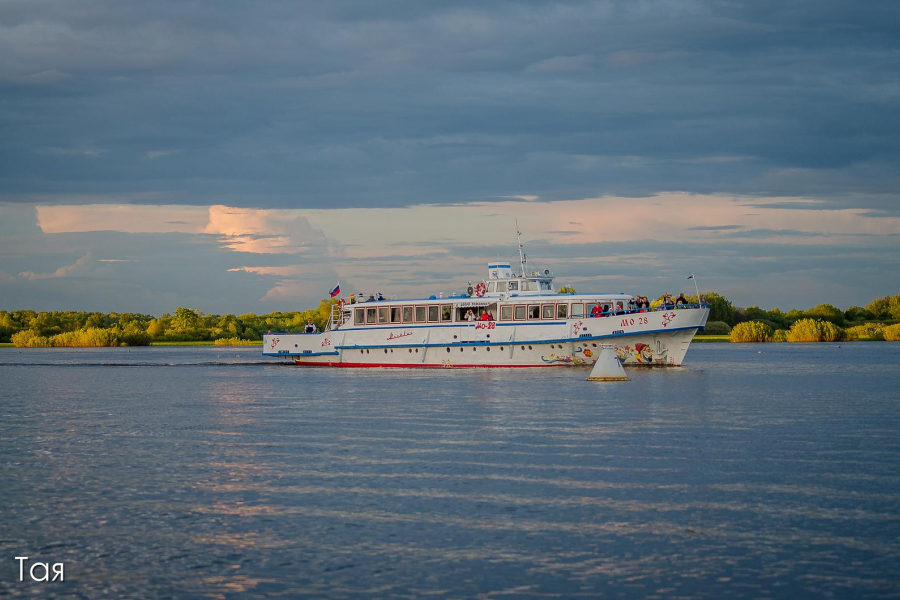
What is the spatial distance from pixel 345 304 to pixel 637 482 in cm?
5631

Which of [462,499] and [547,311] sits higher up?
[547,311]

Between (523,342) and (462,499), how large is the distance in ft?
151

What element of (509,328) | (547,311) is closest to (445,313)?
(509,328)

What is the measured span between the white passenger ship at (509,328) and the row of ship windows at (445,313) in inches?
2.7

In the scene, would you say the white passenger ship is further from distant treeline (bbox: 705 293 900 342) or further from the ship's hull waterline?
distant treeline (bbox: 705 293 900 342)

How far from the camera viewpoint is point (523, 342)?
222ft

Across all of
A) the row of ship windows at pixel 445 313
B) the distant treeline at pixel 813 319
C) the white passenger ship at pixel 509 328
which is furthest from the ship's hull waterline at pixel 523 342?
the distant treeline at pixel 813 319

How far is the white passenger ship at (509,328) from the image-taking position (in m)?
65.1

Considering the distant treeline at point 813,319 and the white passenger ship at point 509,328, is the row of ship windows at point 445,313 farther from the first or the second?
the distant treeline at point 813,319

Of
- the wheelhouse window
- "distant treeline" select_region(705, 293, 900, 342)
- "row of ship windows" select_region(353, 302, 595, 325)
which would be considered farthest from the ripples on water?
"distant treeline" select_region(705, 293, 900, 342)

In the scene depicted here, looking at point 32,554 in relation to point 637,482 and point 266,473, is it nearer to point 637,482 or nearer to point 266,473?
point 266,473

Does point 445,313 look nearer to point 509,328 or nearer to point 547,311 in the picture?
point 509,328

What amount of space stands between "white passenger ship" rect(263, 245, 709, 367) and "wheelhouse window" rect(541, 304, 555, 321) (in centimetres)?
7

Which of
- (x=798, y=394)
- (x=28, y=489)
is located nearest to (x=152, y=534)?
(x=28, y=489)
